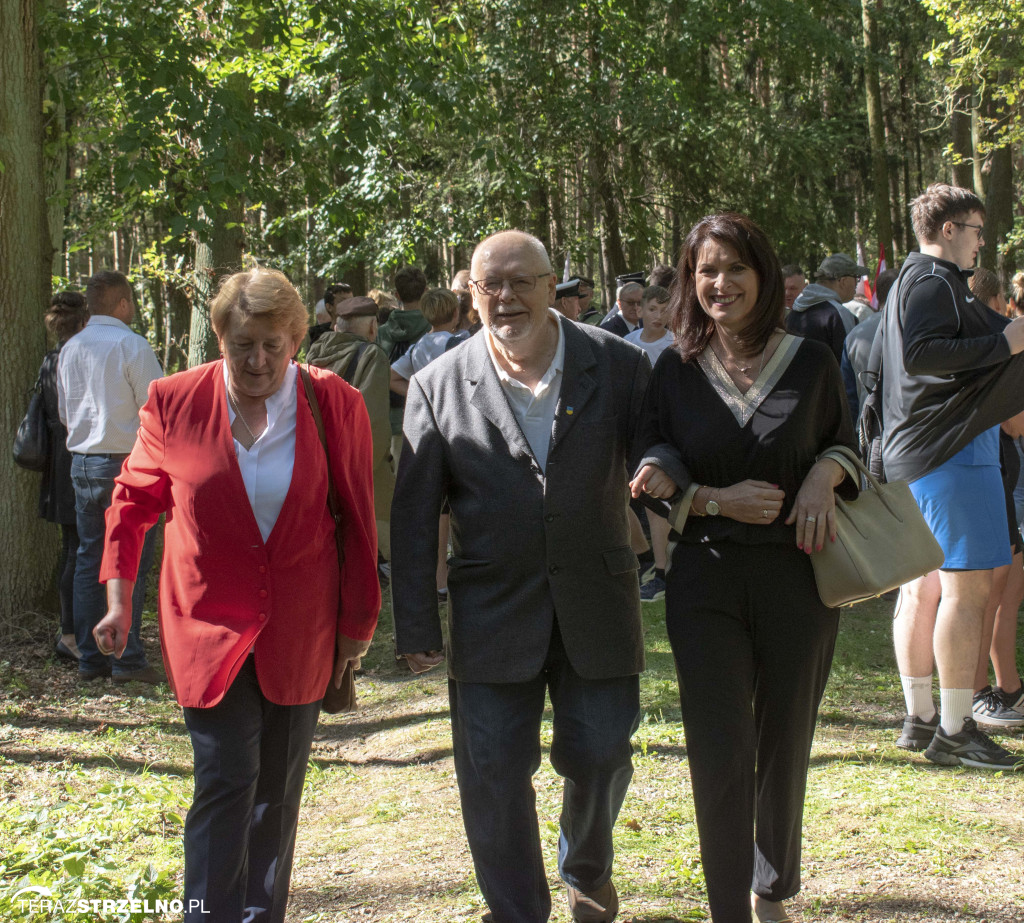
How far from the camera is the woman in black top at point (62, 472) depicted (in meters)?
6.85

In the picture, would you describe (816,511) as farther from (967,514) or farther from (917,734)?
(917,734)

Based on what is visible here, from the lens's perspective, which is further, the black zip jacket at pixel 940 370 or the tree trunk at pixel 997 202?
the tree trunk at pixel 997 202

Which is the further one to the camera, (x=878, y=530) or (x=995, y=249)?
(x=995, y=249)

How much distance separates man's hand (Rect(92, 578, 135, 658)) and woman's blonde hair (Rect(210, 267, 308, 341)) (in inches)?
31.5

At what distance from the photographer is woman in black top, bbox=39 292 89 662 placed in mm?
6848

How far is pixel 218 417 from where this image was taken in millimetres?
3205

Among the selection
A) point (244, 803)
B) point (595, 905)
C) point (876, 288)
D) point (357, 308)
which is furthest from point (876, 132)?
point (244, 803)

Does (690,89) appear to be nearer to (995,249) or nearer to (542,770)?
(995,249)

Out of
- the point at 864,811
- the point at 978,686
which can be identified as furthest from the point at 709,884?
the point at 978,686

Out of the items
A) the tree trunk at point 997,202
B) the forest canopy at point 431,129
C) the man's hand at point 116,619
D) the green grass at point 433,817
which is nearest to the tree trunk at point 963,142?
the forest canopy at point 431,129

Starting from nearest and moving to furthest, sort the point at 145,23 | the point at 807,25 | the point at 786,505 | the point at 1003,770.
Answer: the point at 786,505, the point at 1003,770, the point at 145,23, the point at 807,25

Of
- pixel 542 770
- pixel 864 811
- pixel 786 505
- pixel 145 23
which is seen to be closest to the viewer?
pixel 786 505

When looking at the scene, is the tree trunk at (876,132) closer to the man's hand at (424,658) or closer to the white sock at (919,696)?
the white sock at (919,696)

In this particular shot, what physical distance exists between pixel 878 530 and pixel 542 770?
2387mm
